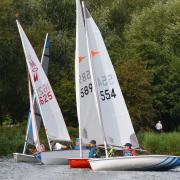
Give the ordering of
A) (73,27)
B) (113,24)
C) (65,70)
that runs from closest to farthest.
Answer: (65,70) < (73,27) < (113,24)

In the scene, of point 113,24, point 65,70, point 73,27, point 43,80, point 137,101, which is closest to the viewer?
point 43,80

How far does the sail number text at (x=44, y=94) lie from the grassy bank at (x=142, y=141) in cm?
686

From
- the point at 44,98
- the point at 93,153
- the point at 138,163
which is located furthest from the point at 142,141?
the point at 138,163

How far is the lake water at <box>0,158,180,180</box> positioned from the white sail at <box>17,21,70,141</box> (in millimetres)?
4732

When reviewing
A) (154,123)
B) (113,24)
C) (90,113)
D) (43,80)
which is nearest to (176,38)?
(154,123)

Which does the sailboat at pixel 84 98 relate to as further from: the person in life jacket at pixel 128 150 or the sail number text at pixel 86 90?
the person in life jacket at pixel 128 150

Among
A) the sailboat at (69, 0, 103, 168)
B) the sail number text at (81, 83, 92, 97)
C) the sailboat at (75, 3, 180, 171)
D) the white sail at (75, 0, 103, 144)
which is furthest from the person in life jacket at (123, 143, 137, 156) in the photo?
the sail number text at (81, 83, 92, 97)

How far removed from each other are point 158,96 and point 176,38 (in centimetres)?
574

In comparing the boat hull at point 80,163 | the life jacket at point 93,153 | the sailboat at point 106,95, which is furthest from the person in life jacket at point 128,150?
the boat hull at point 80,163

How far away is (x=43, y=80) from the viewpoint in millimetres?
43250

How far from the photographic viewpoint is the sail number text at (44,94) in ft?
141

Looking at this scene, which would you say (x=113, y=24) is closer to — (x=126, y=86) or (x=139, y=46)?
(x=139, y=46)

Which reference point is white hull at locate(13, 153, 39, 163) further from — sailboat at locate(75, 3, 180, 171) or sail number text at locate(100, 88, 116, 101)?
sail number text at locate(100, 88, 116, 101)

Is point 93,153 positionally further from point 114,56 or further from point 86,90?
point 114,56
